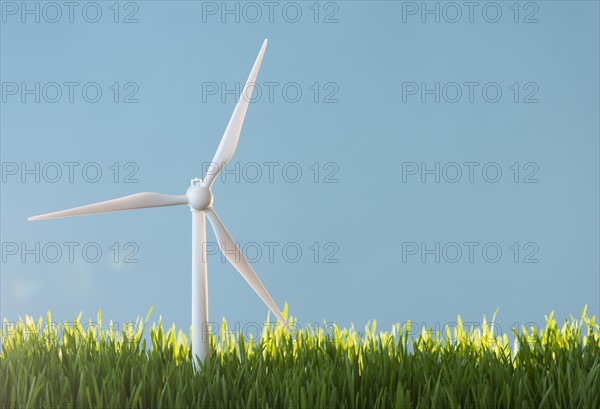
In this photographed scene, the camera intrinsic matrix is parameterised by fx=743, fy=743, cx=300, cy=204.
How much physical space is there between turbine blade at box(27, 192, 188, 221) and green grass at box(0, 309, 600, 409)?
63.5 inches

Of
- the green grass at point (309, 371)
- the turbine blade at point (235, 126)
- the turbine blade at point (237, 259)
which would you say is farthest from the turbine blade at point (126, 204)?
the green grass at point (309, 371)

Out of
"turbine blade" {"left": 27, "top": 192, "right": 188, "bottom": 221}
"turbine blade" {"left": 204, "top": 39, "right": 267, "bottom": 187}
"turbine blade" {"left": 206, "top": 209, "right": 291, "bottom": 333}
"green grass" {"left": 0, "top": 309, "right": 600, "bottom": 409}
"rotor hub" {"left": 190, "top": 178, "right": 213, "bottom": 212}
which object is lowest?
"green grass" {"left": 0, "top": 309, "right": 600, "bottom": 409}

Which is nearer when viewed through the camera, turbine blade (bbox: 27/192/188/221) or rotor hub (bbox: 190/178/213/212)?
rotor hub (bbox: 190/178/213/212)

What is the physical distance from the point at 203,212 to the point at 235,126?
122 centimetres

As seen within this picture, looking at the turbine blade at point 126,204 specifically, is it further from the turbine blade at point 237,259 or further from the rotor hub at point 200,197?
the turbine blade at point 237,259

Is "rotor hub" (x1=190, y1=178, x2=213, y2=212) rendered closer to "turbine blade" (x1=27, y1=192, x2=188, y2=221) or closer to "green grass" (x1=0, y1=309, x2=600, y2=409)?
"turbine blade" (x1=27, y1=192, x2=188, y2=221)

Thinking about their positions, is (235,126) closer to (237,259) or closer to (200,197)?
(200,197)

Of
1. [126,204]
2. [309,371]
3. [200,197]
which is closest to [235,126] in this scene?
[200,197]

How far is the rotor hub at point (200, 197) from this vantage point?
7879mm

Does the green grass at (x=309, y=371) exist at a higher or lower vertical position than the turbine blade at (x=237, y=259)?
lower

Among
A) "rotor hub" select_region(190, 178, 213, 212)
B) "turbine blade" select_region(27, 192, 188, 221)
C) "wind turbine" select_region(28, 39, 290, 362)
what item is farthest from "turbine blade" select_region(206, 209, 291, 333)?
"turbine blade" select_region(27, 192, 188, 221)

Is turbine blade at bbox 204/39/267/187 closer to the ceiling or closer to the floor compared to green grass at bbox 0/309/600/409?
closer to the ceiling

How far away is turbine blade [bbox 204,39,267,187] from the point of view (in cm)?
845

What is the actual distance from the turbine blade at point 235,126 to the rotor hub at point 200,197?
1.27 ft
